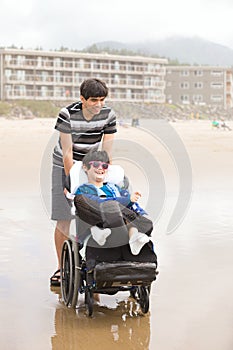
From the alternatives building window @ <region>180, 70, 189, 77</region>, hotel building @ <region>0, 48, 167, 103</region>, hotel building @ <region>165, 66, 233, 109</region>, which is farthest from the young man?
building window @ <region>180, 70, 189, 77</region>

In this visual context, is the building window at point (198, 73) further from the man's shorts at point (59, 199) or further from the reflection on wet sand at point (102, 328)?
the reflection on wet sand at point (102, 328)

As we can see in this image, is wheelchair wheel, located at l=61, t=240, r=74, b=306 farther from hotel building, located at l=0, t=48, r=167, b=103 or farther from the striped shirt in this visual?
hotel building, located at l=0, t=48, r=167, b=103

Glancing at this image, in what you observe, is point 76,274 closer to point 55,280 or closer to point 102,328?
point 102,328

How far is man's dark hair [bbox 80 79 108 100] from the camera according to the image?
5195 millimetres

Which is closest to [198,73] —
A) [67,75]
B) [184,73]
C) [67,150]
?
[184,73]

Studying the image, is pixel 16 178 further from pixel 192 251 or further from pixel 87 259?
pixel 87 259

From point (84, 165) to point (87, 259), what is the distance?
2.24 ft

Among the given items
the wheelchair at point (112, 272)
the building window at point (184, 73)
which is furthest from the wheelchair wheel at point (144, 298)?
the building window at point (184, 73)

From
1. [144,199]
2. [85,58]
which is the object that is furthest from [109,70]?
[144,199]

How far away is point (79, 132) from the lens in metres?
5.34

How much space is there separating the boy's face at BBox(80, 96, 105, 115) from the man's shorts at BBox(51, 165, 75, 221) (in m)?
0.51

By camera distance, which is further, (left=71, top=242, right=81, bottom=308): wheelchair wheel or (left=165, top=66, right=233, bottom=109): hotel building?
(left=165, top=66, right=233, bottom=109): hotel building

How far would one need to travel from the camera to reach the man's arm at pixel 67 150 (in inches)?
208

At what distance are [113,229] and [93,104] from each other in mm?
961
